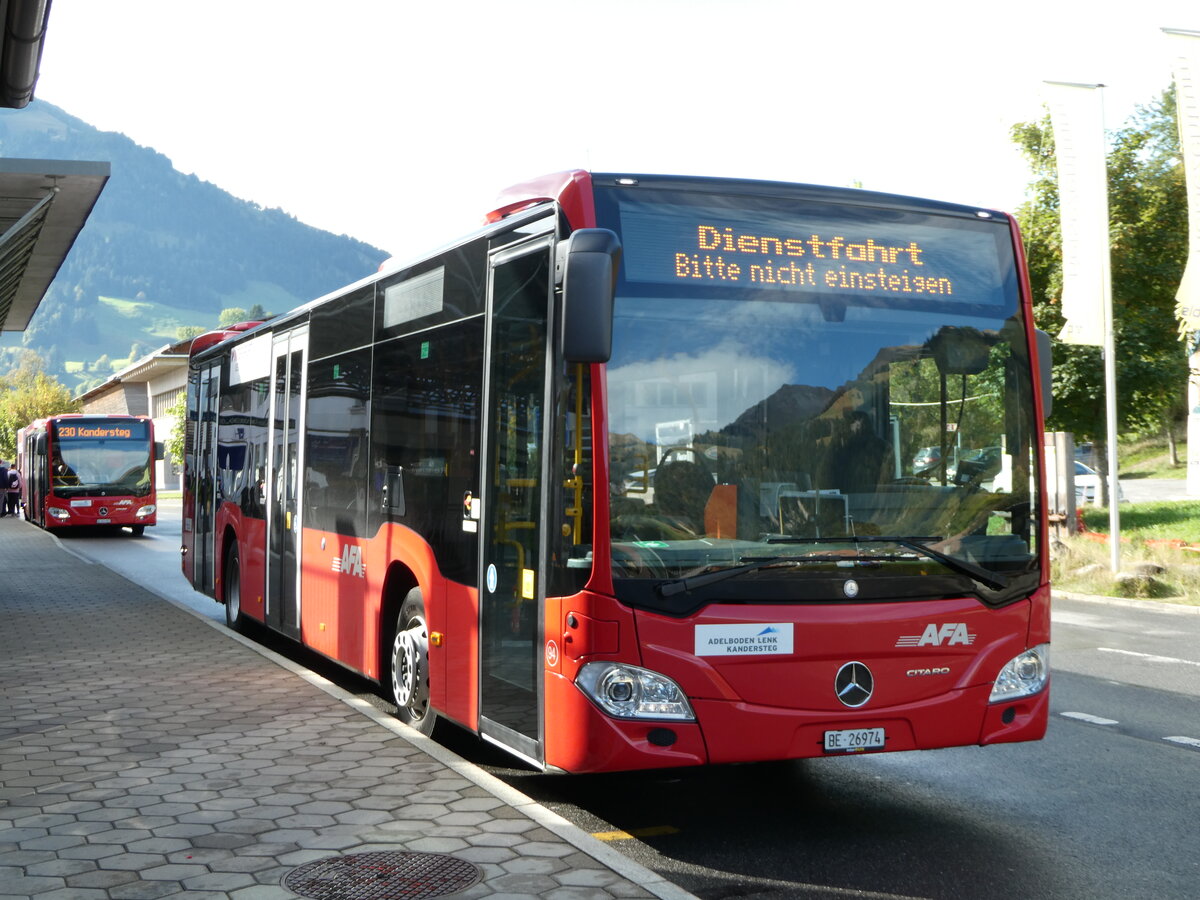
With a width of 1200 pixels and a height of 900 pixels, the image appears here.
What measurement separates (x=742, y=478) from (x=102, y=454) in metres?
31.3

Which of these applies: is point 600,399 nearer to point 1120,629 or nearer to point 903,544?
point 903,544

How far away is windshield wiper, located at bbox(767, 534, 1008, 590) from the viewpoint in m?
5.88

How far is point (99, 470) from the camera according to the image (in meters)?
34.3

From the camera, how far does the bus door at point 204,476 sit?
14289 mm

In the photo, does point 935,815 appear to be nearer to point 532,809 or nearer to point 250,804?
point 532,809

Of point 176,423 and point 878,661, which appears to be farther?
point 176,423

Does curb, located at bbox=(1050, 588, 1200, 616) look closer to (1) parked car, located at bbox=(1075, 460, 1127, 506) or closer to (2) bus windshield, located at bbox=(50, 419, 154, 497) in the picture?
(1) parked car, located at bbox=(1075, 460, 1127, 506)

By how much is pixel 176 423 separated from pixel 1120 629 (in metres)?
87.4

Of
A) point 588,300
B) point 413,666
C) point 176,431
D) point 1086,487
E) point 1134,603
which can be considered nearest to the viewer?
point 588,300

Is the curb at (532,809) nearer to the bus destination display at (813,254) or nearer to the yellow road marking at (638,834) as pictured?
the yellow road marking at (638,834)

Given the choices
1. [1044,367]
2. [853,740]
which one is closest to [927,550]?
[853,740]

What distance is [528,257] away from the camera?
6387 mm

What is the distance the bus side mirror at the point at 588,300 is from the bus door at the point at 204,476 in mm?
9357

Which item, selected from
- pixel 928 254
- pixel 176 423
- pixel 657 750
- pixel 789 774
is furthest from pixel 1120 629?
pixel 176 423
